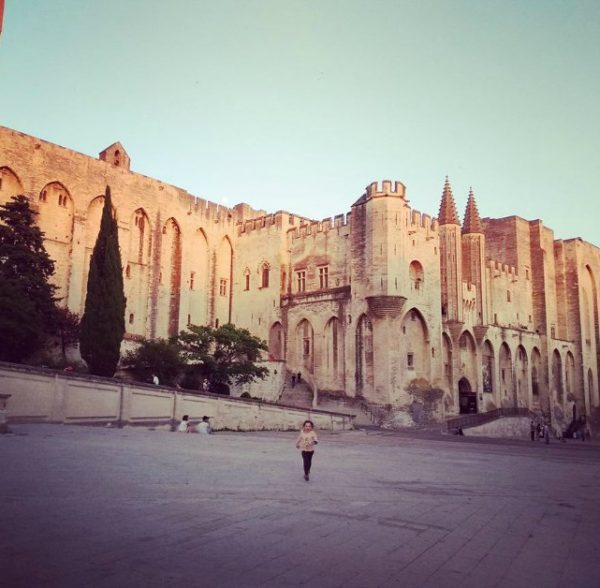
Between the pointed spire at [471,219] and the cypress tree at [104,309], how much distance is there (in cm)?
2861

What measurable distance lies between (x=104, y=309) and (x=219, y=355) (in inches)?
262

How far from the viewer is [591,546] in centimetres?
589

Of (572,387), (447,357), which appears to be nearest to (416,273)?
(447,357)

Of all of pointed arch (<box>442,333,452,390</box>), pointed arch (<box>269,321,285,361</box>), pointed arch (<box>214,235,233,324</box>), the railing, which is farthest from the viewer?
pointed arch (<box>214,235,233,324</box>)

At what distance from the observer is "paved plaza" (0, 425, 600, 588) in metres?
4.43

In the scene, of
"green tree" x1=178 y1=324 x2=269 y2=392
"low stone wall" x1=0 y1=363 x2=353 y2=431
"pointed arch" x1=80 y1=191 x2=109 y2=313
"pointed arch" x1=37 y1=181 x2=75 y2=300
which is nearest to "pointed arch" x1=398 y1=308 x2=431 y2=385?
"green tree" x1=178 y1=324 x2=269 y2=392

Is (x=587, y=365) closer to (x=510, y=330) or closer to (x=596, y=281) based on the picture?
(x=596, y=281)

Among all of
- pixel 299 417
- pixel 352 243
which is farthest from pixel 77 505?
pixel 352 243

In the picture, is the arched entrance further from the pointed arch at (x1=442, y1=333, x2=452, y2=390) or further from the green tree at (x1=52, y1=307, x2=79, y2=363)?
the green tree at (x1=52, y1=307, x2=79, y2=363)

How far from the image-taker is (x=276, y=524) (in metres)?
6.07

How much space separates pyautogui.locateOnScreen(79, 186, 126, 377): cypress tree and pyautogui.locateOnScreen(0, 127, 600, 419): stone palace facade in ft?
26.8

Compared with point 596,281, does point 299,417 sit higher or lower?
lower

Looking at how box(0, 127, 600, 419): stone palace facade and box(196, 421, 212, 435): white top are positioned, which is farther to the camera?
box(0, 127, 600, 419): stone palace facade

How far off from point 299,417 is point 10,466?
742 inches
